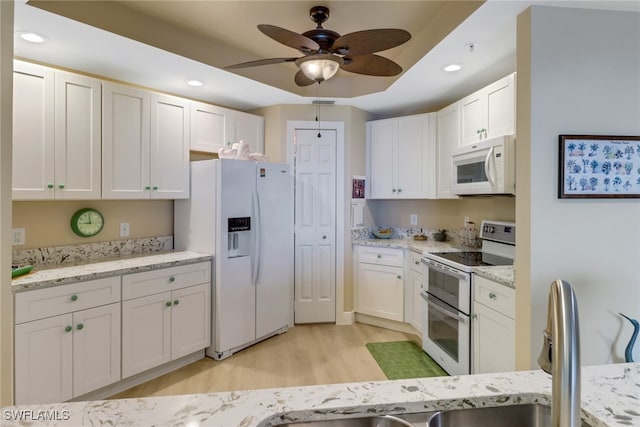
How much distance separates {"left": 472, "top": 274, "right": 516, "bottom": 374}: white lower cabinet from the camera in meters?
1.99

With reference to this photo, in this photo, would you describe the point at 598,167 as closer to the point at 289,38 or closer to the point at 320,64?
the point at 320,64

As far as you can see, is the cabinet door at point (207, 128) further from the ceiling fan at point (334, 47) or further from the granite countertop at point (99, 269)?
the ceiling fan at point (334, 47)

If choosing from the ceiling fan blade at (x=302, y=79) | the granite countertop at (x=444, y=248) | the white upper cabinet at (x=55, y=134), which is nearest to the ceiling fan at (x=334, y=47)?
the ceiling fan blade at (x=302, y=79)

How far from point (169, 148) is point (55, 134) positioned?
848mm

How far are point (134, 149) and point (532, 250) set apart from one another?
300 centimetres

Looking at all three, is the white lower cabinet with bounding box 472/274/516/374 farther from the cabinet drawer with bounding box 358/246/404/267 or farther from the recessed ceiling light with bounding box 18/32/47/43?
the recessed ceiling light with bounding box 18/32/47/43

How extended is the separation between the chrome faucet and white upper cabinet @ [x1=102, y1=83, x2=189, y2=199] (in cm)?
298

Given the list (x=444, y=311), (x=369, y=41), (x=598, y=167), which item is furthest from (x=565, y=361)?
(x=444, y=311)

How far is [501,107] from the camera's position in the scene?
250cm

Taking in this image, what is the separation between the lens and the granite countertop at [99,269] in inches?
77.9

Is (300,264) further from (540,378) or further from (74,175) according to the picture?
(540,378)

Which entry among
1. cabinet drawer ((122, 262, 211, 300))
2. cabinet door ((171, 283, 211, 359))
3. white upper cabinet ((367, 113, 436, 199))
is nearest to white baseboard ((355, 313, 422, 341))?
white upper cabinet ((367, 113, 436, 199))

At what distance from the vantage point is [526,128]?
6.01 ft

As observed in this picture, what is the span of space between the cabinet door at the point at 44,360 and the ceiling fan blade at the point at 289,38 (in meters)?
2.11
